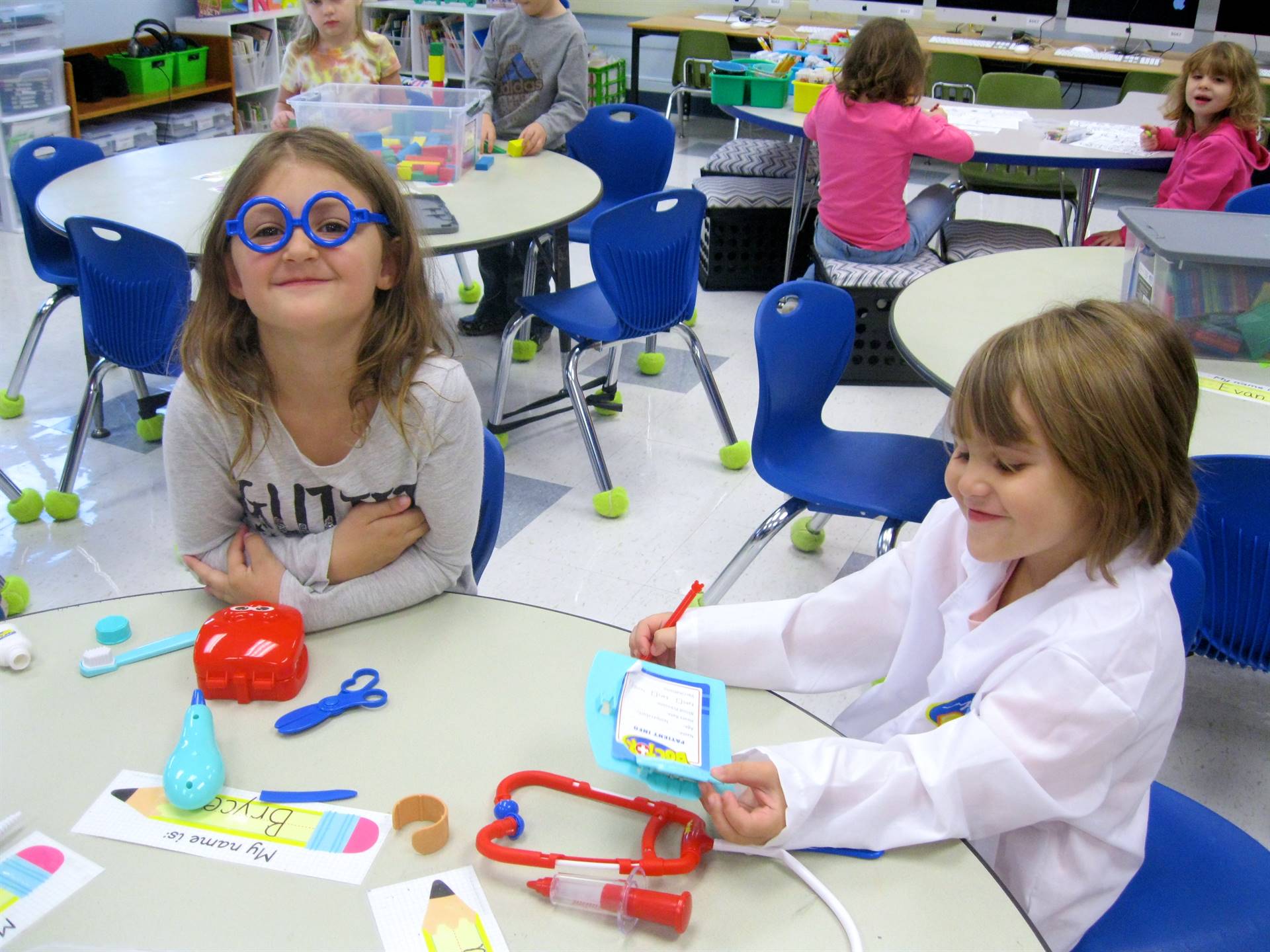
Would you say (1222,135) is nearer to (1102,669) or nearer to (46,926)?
(1102,669)

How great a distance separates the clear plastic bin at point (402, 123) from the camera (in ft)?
9.43

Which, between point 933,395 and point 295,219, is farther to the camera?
point 933,395

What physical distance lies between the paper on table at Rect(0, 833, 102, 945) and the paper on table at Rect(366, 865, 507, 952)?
23 centimetres

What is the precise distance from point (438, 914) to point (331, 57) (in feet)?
10.3

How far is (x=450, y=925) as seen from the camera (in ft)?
2.60

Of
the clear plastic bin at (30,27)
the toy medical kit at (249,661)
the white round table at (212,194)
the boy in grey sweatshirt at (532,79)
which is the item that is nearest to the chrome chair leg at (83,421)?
the white round table at (212,194)

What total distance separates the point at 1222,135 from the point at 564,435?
2.25 meters

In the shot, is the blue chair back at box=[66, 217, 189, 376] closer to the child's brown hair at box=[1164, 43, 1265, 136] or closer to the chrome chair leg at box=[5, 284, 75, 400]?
the chrome chair leg at box=[5, 284, 75, 400]

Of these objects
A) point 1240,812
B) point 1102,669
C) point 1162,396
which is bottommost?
point 1240,812

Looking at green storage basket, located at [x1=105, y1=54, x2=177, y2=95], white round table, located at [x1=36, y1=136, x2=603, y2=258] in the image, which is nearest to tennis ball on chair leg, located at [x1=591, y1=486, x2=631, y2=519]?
white round table, located at [x1=36, y1=136, x2=603, y2=258]

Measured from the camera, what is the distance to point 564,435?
10.2 feet

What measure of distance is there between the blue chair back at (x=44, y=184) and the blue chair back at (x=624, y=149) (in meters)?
1.51

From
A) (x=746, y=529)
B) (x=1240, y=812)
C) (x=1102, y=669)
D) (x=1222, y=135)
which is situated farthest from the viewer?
(x=1222, y=135)

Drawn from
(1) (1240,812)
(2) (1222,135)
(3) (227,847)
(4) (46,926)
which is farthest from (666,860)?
(2) (1222,135)
